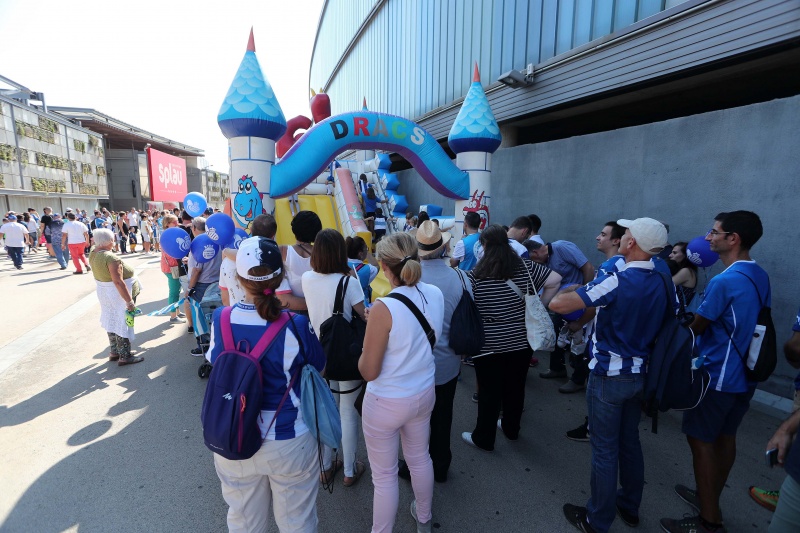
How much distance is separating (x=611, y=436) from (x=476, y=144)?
5622 millimetres

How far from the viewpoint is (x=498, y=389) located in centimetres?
305

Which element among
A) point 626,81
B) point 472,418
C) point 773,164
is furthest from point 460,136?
point 472,418

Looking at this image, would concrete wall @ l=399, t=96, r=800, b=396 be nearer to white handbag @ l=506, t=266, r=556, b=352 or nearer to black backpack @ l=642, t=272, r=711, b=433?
black backpack @ l=642, t=272, r=711, b=433

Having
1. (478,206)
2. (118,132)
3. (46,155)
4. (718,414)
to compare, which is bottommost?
(718,414)

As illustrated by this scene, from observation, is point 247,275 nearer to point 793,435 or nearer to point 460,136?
point 793,435

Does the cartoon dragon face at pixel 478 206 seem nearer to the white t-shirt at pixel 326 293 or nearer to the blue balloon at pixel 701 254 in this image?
the blue balloon at pixel 701 254

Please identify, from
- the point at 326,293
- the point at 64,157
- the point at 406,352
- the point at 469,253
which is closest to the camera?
the point at 406,352

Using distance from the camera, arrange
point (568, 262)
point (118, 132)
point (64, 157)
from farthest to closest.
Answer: point (118, 132) < point (64, 157) < point (568, 262)

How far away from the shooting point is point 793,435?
169 centimetres

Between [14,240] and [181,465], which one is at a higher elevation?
[14,240]

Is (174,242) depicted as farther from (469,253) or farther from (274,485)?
(274,485)

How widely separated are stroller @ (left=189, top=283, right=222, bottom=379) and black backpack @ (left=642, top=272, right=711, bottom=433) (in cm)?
416

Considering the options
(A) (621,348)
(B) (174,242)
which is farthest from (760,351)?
(B) (174,242)

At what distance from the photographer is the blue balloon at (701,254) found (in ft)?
11.8
